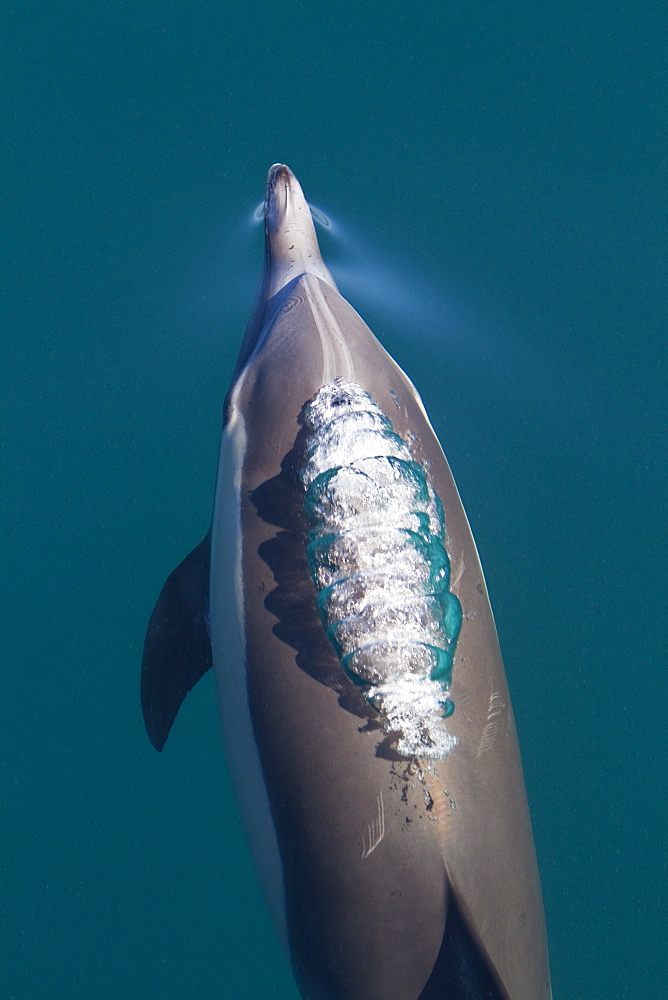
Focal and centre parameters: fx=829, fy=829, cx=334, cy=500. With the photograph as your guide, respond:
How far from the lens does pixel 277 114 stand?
4.90 metres

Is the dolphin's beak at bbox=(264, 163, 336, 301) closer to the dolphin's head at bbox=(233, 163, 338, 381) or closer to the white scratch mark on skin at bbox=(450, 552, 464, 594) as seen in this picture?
the dolphin's head at bbox=(233, 163, 338, 381)

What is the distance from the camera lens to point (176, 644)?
3293 mm

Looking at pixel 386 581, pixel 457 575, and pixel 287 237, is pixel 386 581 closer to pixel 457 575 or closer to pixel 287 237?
pixel 457 575

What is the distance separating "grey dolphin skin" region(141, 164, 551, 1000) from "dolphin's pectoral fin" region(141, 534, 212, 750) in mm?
250

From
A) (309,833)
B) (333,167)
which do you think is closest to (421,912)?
(309,833)

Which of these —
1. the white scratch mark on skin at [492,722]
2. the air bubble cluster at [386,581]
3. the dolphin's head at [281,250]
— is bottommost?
the white scratch mark on skin at [492,722]

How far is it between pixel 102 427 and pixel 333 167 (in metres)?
1.99

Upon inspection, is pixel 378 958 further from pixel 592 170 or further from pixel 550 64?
pixel 550 64

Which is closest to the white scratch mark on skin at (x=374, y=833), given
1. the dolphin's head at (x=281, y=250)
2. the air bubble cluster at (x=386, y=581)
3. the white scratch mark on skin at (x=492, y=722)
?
the air bubble cluster at (x=386, y=581)

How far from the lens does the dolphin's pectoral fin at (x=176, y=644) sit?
10.5ft

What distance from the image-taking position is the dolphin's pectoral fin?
10.5 feet

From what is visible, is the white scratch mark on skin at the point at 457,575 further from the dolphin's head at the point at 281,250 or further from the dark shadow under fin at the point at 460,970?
the dolphin's head at the point at 281,250

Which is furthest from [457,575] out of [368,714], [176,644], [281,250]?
[281,250]

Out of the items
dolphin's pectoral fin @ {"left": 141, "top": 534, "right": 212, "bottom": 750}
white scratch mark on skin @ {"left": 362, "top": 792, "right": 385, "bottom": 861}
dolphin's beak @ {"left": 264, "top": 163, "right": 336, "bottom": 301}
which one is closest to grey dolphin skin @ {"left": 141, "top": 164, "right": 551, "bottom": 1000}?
white scratch mark on skin @ {"left": 362, "top": 792, "right": 385, "bottom": 861}
